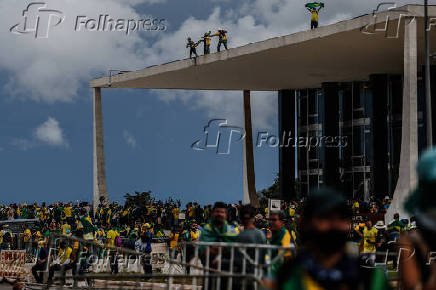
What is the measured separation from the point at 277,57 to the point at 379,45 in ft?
17.2

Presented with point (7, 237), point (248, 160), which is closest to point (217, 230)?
point (7, 237)

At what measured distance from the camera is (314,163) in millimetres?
50375

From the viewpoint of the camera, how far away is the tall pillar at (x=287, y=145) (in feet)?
172

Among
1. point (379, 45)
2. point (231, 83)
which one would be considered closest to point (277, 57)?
point (379, 45)

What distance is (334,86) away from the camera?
48.3 metres

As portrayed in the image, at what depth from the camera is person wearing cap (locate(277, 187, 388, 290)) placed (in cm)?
332

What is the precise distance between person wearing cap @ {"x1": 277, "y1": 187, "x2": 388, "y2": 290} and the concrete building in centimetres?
2771

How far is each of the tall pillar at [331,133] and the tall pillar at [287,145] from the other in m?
4.28

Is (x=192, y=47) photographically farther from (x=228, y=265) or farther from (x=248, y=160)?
(x=228, y=265)

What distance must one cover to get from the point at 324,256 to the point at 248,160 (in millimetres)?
49315

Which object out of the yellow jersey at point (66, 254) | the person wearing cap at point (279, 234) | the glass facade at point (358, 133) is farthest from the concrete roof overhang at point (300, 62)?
the person wearing cap at point (279, 234)

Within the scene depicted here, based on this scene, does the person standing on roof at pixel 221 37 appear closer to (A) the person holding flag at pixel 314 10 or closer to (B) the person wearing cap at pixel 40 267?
(A) the person holding flag at pixel 314 10

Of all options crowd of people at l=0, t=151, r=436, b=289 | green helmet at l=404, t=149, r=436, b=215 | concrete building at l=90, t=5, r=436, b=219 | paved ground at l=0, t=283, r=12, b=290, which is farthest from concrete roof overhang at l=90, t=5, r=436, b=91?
green helmet at l=404, t=149, r=436, b=215

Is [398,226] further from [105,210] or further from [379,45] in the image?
[105,210]
